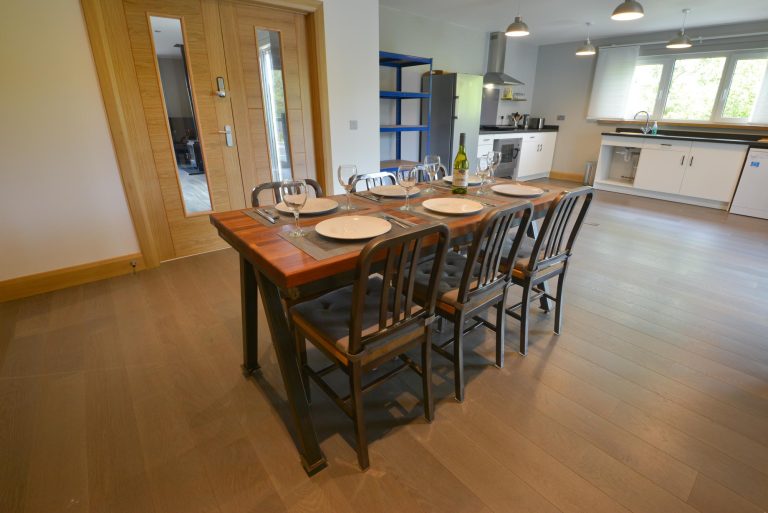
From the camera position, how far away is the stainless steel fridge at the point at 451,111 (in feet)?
16.0

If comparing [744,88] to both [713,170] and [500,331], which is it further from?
[500,331]

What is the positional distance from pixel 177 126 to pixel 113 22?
73 cm

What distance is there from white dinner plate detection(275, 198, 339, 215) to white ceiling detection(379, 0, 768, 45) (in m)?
3.65

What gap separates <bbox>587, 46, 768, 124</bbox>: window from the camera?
4859mm

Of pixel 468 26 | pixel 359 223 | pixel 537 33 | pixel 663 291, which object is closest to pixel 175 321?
pixel 359 223

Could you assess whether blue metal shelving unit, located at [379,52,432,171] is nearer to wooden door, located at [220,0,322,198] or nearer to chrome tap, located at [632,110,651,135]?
wooden door, located at [220,0,322,198]

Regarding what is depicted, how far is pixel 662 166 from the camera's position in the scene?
200 inches

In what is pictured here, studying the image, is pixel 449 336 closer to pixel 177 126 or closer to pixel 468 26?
pixel 177 126

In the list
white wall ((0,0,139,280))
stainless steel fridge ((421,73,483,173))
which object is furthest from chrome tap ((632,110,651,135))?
white wall ((0,0,139,280))

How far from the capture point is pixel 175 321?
2250 millimetres

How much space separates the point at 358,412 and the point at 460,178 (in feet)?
4.42

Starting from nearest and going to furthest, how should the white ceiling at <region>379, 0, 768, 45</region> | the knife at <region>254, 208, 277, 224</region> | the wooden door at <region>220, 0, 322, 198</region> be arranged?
the knife at <region>254, 208, 277, 224</region> → the wooden door at <region>220, 0, 322, 198</region> → the white ceiling at <region>379, 0, 768, 45</region>

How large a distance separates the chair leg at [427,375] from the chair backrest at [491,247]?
0.75 feet

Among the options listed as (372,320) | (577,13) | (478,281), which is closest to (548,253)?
(478,281)
